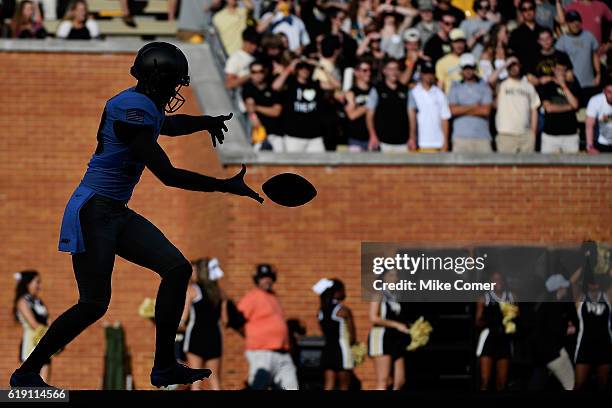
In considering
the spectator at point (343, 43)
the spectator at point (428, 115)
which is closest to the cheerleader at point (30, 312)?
the spectator at point (343, 43)

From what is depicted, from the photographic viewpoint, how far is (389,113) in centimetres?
1518

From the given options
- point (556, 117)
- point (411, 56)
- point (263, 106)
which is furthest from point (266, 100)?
point (556, 117)

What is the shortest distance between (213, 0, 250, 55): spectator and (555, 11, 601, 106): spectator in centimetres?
369

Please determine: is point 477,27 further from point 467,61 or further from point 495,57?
point 467,61

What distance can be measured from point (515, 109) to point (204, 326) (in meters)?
4.25

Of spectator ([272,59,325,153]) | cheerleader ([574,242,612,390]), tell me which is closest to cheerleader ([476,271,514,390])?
cheerleader ([574,242,612,390])

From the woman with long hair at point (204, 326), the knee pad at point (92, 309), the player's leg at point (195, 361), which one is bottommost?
the player's leg at point (195, 361)

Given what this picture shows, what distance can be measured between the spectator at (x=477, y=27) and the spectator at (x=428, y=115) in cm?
84

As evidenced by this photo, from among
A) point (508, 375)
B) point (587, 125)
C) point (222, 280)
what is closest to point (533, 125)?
point (587, 125)

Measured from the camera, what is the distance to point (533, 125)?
1546 centimetres

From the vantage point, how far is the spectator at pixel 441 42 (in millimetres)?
15977

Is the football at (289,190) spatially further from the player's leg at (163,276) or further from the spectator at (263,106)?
the spectator at (263,106)

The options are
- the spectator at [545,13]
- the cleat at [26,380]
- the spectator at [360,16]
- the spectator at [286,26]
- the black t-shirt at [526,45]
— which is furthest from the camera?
the spectator at [545,13]

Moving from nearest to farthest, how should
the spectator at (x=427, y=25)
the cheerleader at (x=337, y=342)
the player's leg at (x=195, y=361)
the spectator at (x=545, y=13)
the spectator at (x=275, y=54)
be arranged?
the player's leg at (x=195, y=361) < the cheerleader at (x=337, y=342) < the spectator at (x=275, y=54) < the spectator at (x=427, y=25) < the spectator at (x=545, y=13)
